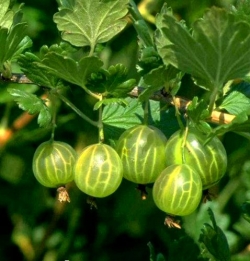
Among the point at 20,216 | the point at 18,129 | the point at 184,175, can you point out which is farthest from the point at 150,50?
the point at 20,216

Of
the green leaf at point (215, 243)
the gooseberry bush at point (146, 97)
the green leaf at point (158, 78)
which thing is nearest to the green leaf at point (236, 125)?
the gooseberry bush at point (146, 97)

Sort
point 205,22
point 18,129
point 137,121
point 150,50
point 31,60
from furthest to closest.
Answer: point 18,129 < point 137,121 < point 31,60 < point 150,50 < point 205,22

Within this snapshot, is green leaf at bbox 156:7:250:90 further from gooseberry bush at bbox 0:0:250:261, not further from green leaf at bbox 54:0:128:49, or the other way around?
green leaf at bbox 54:0:128:49

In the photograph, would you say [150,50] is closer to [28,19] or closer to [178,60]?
[178,60]

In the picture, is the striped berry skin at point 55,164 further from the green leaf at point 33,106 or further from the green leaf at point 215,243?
the green leaf at point 215,243

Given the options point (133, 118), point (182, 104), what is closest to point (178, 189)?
point (182, 104)

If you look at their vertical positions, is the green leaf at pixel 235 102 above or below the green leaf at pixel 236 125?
below
